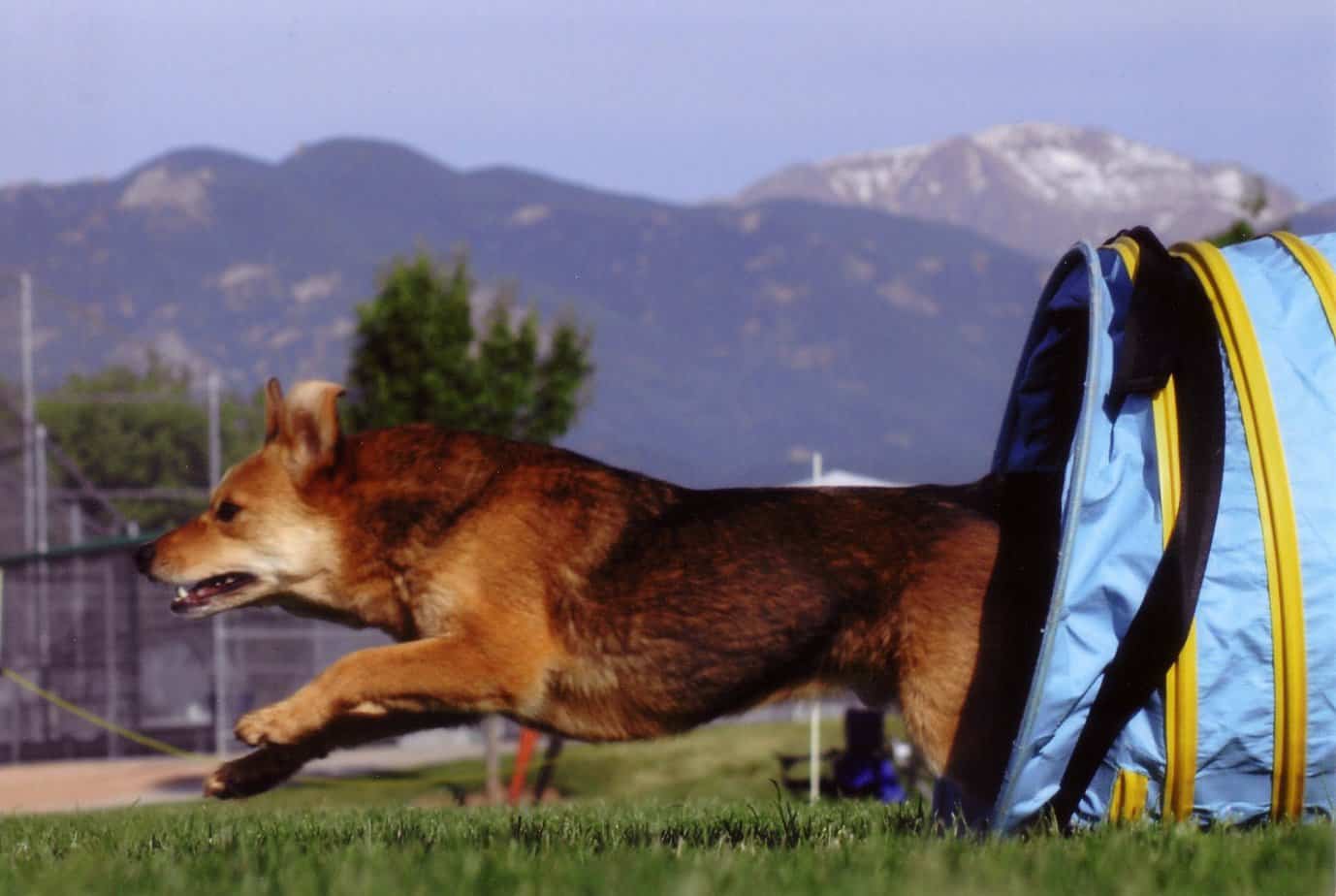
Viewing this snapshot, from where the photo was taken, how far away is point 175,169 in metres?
200

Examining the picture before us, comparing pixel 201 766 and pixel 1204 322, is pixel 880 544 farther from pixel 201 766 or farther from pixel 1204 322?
pixel 201 766

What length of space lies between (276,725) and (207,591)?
97cm

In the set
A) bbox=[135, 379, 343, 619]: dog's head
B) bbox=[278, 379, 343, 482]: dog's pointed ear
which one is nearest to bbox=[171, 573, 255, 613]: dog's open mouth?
bbox=[135, 379, 343, 619]: dog's head

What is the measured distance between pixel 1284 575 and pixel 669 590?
1.89 m

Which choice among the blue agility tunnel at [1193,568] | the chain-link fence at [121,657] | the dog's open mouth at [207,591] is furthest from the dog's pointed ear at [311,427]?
the chain-link fence at [121,657]

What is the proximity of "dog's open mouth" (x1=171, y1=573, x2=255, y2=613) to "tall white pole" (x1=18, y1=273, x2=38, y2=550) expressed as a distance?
74.0 feet

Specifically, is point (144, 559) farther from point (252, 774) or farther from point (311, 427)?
point (252, 774)

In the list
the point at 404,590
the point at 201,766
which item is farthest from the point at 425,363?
the point at 404,590

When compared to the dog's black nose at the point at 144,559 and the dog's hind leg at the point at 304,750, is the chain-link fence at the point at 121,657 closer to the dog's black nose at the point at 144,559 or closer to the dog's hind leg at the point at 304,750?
the dog's black nose at the point at 144,559

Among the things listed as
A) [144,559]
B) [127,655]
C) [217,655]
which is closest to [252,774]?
[144,559]

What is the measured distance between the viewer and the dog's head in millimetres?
5906

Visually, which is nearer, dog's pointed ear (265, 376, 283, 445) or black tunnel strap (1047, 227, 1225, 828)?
black tunnel strap (1047, 227, 1225, 828)

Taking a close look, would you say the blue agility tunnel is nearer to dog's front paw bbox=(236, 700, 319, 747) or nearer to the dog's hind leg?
the dog's hind leg

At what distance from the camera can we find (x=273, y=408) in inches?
238
